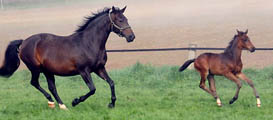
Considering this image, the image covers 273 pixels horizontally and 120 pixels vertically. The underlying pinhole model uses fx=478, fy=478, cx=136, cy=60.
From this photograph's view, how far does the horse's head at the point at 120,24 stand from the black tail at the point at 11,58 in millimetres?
2022

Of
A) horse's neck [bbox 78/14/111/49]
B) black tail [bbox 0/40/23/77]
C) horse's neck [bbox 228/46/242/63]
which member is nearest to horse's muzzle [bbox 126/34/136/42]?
horse's neck [bbox 78/14/111/49]

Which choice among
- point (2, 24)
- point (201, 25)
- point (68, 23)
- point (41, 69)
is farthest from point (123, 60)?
point (2, 24)

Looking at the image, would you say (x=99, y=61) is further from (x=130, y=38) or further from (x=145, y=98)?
(x=145, y=98)

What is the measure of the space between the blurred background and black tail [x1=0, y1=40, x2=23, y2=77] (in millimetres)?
5716

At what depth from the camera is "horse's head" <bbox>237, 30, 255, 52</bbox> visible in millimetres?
9148

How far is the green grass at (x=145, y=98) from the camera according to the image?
8125 mm

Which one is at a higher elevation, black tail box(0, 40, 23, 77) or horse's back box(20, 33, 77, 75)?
horse's back box(20, 33, 77, 75)

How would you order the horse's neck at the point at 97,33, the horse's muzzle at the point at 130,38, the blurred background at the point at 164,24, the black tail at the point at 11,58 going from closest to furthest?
the horse's muzzle at the point at 130,38
the horse's neck at the point at 97,33
the black tail at the point at 11,58
the blurred background at the point at 164,24

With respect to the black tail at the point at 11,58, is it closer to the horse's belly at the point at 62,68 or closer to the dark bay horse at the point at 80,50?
the dark bay horse at the point at 80,50

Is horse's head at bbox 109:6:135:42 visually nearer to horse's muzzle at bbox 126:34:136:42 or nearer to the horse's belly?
horse's muzzle at bbox 126:34:136:42

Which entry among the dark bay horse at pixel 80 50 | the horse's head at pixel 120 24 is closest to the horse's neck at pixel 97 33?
the dark bay horse at pixel 80 50

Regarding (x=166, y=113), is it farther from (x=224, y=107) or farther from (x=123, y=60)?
(x=123, y=60)

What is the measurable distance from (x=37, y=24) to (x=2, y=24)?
10.8ft

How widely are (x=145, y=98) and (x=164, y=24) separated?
71.3 feet
